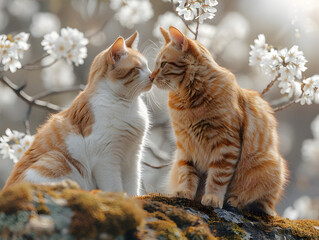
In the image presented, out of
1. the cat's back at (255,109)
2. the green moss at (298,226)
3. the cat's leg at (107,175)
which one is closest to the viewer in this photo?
the green moss at (298,226)

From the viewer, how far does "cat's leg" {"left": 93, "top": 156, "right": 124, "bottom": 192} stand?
2955mm

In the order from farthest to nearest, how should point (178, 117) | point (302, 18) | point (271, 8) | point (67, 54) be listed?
point (271, 8)
point (302, 18)
point (67, 54)
point (178, 117)

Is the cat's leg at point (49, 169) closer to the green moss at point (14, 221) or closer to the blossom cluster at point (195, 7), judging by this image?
the green moss at point (14, 221)

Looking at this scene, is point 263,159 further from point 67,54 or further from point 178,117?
point 67,54

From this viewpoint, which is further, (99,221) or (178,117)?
(178,117)

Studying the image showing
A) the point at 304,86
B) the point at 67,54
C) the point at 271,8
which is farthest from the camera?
the point at 271,8

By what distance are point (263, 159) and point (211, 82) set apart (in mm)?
707

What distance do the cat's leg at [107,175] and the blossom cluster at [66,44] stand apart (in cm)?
158

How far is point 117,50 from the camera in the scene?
3.34 metres

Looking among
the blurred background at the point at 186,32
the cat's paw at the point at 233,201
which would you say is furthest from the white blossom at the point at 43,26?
the cat's paw at the point at 233,201

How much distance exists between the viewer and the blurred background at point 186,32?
5254 mm

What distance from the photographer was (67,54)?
4203 mm

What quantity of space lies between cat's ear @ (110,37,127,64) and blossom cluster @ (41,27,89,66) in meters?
0.93

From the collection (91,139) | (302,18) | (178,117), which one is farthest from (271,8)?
(91,139)
